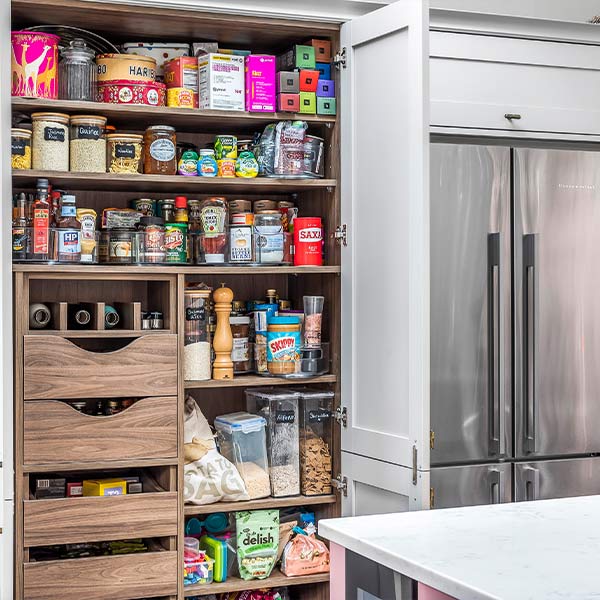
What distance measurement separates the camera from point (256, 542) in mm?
2957

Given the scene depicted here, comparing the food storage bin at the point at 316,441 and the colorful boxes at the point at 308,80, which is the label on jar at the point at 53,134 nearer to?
the colorful boxes at the point at 308,80

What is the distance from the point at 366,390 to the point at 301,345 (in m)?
0.30

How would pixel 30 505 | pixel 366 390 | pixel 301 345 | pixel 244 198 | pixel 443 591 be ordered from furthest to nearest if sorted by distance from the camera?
1. pixel 244 198
2. pixel 301 345
3. pixel 366 390
4. pixel 30 505
5. pixel 443 591

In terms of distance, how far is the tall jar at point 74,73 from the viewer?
2787mm

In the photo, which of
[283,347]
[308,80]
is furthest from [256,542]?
[308,80]

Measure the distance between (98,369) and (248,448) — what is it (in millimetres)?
572

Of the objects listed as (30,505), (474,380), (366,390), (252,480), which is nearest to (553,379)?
(474,380)

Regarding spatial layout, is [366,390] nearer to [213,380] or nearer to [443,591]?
[213,380]

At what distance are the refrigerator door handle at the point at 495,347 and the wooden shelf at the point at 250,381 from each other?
1.60 feet

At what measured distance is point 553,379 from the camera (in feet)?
9.91

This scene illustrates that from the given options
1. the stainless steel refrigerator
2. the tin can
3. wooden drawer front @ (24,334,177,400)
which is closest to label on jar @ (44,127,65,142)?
wooden drawer front @ (24,334,177,400)

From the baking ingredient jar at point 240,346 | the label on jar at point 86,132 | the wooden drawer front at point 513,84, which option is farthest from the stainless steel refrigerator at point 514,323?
the label on jar at point 86,132

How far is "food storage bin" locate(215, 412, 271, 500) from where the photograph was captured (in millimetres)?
2977

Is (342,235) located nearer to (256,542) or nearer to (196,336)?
(196,336)
